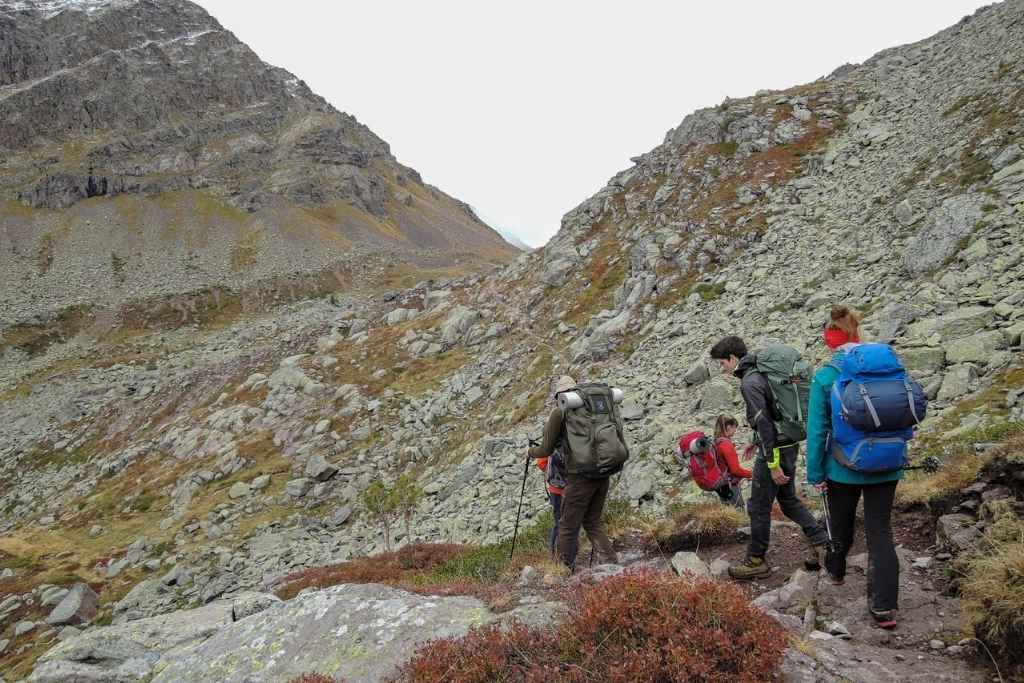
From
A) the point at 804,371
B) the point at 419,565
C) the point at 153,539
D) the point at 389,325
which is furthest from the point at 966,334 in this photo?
the point at 389,325

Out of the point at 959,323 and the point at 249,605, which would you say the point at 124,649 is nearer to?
the point at 249,605

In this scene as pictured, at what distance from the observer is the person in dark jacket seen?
26.2ft


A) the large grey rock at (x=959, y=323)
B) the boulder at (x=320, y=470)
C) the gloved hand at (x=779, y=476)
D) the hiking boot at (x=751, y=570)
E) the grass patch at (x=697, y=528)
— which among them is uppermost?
the large grey rock at (x=959, y=323)

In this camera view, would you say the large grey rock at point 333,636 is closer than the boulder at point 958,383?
Yes

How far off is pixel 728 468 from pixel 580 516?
3294 millimetres

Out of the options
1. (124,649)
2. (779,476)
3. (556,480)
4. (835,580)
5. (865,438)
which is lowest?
(124,649)

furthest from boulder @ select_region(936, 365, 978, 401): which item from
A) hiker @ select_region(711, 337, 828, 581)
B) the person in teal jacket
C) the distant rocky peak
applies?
the distant rocky peak

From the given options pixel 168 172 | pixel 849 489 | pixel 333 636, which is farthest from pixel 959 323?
pixel 168 172

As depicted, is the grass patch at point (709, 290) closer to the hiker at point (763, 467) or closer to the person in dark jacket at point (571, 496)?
the person in dark jacket at point (571, 496)

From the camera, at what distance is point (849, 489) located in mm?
5562

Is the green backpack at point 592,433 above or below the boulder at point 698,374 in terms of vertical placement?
above

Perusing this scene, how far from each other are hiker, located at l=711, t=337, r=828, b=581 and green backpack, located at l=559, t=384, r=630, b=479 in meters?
1.71

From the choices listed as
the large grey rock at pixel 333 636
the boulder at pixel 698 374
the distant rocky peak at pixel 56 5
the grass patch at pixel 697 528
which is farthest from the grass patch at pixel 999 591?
the distant rocky peak at pixel 56 5

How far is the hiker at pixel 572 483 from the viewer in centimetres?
783
